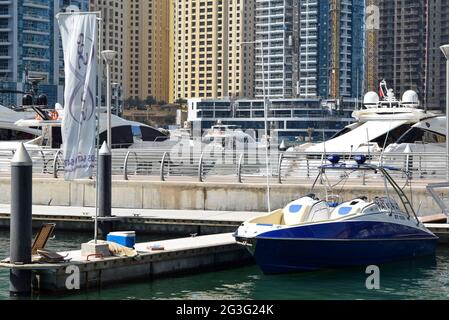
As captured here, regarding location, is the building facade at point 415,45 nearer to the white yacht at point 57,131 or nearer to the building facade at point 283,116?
the building facade at point 283,116

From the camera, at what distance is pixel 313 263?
23.1 metres

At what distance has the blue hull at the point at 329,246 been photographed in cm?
2261

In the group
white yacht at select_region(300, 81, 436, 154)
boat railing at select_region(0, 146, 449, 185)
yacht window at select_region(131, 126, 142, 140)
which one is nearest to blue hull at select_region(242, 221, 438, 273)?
boat railing at select_region(0, 146, 449, 185)

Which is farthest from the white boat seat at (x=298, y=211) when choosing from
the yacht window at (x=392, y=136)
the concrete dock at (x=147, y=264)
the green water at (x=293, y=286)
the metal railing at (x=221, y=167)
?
the yacht window at (x=392, y=136)

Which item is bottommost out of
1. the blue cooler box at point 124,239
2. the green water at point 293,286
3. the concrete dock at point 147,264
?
the green water at point 293,286

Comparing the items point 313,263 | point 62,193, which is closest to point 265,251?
point 313,263

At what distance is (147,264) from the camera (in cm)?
2222

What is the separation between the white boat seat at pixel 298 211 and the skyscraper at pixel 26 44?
125 metres

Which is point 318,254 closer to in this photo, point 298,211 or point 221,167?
point 298,211

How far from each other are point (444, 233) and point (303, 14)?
176 metres

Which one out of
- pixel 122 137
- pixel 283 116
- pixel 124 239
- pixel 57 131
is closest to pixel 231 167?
pixel 57 131

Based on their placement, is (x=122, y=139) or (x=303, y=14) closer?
(x=122, y=139)

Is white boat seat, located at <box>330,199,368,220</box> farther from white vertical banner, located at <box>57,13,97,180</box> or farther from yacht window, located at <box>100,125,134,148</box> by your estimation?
yacht window, located at <box>100,125,134,148</box>
